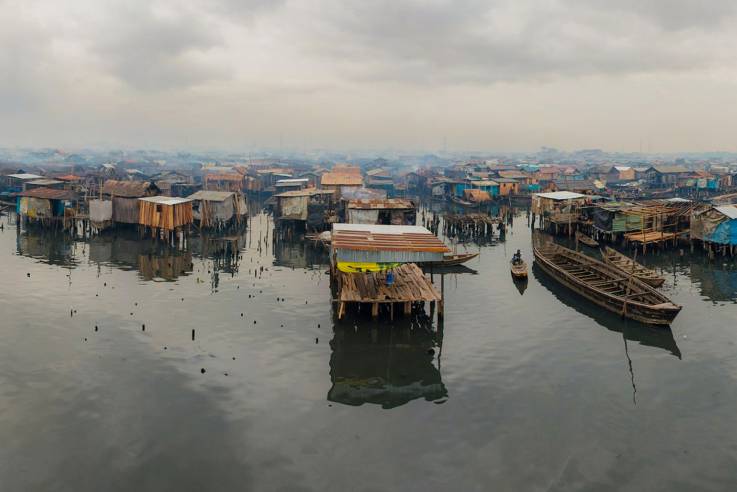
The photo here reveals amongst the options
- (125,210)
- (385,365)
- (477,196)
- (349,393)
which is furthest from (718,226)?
(125,210)

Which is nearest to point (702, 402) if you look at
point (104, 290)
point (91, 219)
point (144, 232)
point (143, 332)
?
point (143, 332)

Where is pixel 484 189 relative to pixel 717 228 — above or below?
above

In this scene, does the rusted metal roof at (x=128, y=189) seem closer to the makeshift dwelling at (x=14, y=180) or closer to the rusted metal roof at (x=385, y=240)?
the makeshift dwelling at (x=14, y=180)

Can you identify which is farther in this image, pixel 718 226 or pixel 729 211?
pixel 729 211

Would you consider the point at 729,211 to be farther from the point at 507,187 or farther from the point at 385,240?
the point at 507,187

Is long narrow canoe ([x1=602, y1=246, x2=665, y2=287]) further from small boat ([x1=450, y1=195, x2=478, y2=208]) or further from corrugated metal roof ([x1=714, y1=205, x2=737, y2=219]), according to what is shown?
small boat ([x1=450, y1=195, x2=478, y2=208])

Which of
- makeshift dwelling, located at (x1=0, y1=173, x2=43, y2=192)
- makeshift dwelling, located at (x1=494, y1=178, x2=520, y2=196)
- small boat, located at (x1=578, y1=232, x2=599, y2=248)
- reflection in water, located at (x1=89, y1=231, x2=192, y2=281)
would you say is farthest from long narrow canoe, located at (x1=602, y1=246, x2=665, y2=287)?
Result: makeshift dwelling, located at (x1=0, y1=173, x2=43, y2=192)
